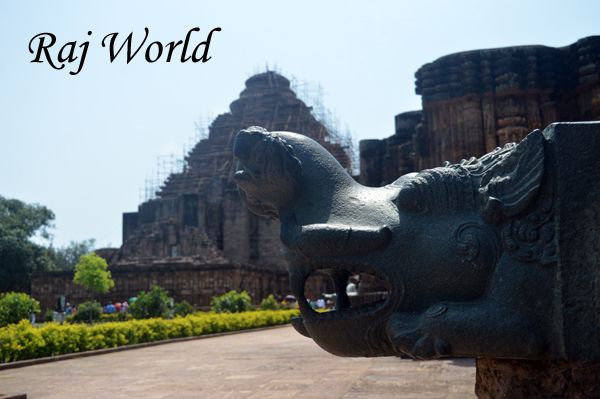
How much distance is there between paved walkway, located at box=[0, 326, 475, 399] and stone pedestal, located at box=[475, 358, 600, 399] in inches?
121

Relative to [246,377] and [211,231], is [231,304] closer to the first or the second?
[246,377]

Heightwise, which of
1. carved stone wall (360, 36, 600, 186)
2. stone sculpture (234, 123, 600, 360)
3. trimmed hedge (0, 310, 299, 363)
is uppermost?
carved stone wall (360, 36, 600, 186)

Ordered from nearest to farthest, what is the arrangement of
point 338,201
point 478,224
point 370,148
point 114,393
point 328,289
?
1. point 478,224
2. point 338,201
3. point 114,393
4. point 370,148
5. point 328,289

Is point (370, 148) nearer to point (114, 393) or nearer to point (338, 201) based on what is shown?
point (114, 393)

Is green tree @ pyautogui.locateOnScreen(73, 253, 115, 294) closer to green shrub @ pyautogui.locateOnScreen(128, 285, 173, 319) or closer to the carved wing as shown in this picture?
green shrub @ pyautogui.locateOnScreen(128, 285, 173, 319)

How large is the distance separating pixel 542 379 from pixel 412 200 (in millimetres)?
536

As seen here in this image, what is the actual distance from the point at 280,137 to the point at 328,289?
2951 cm

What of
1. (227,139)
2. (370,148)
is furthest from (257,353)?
(227,139)

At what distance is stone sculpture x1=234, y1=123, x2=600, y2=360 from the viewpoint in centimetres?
147

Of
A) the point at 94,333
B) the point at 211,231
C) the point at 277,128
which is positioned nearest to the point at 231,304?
A: the point at 94,333

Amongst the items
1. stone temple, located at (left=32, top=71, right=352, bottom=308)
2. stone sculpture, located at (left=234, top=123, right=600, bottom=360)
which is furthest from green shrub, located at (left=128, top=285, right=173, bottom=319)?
stone sculpture, located at (left=234, top=123, right=600, bottom=360)

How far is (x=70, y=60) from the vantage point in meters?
7.78

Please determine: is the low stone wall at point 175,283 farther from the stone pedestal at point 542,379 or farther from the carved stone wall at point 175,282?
the stone pedestal at point 542,379

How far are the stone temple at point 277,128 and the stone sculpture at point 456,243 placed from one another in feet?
18.4
